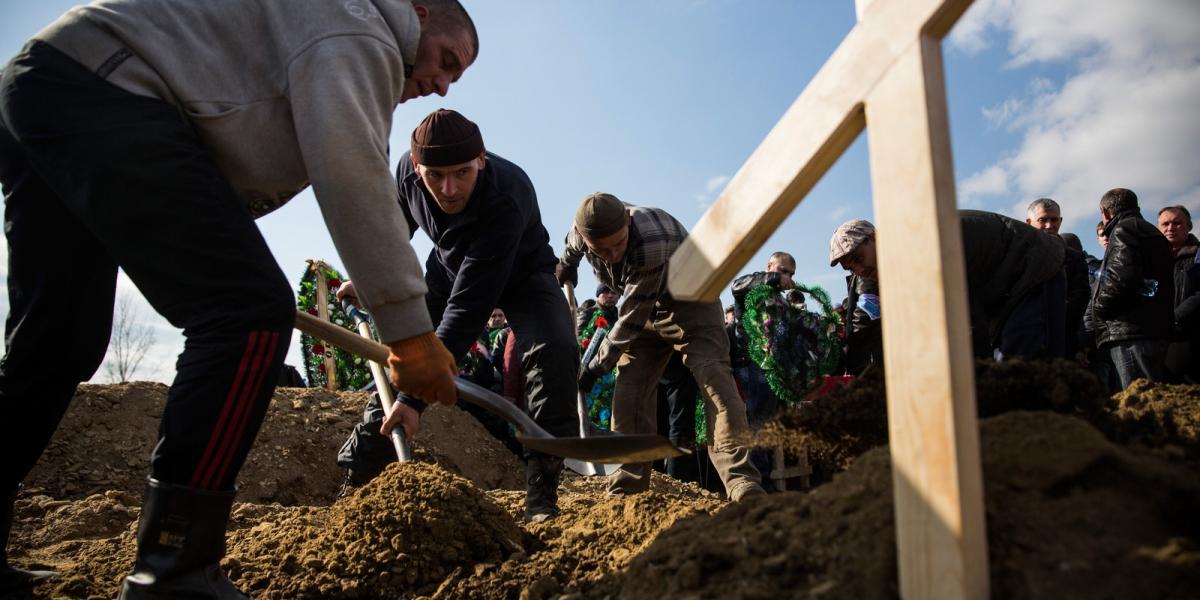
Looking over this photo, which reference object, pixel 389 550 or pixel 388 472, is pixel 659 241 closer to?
pixel 388 472

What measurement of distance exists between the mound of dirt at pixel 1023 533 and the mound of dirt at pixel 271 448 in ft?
12.9

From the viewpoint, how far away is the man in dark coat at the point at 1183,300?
520cm

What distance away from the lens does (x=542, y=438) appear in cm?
273

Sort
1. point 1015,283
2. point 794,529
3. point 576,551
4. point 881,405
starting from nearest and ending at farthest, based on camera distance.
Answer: point 794,529, point 881,405, point 576,551, point 1015,283

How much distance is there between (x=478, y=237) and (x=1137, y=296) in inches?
161

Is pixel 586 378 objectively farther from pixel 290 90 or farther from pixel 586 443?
pixel 290 90

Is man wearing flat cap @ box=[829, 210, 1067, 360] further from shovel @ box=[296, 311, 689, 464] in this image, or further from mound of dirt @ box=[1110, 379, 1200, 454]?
shovel @ box=[296, 311, 689, 464]

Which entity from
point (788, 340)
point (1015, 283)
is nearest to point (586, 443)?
point (1015, 283)

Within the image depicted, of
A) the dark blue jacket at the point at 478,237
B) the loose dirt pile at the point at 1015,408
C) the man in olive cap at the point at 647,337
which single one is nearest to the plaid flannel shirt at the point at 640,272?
the man in olive cap at the point at 647,337

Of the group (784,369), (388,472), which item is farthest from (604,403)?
(388,472)

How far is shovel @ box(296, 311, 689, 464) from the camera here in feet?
8.21

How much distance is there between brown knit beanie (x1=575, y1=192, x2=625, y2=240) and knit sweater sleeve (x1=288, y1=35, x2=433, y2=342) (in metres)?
2.30

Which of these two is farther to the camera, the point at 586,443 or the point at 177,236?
the point at 586,443

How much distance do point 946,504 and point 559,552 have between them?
160 cm
